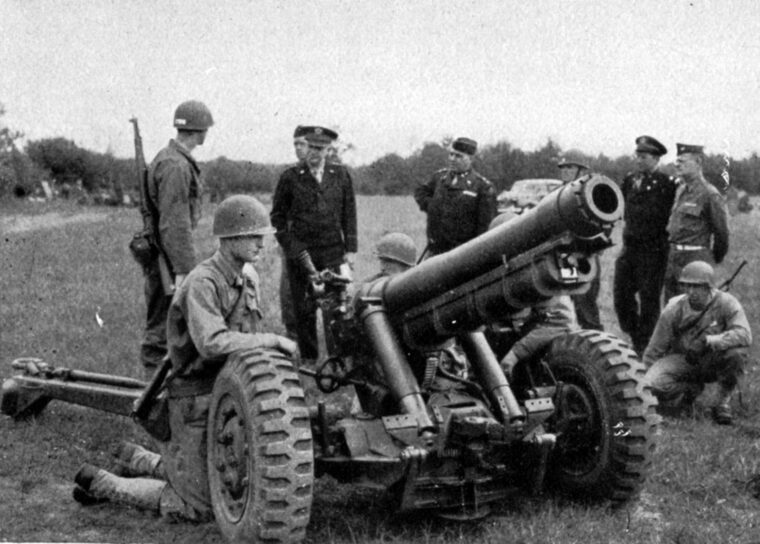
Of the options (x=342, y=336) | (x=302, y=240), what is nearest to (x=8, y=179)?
(x=302, y=240)

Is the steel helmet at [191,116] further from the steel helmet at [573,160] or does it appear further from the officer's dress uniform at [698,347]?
the officer's dress uniform at [698,347]

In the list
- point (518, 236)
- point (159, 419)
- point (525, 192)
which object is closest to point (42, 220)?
point (525, 192)

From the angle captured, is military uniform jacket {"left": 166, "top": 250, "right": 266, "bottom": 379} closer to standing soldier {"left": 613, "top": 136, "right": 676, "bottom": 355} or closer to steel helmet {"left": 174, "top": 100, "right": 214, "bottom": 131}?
steel helmet {"left": 174, "top": 100, "right": 214, "bottom": 131}

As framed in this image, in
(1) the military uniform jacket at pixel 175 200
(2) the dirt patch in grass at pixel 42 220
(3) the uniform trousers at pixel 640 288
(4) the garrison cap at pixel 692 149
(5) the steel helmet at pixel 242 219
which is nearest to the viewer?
(5) the steel helmet at pixel 242 219

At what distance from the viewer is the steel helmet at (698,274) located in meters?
8.81

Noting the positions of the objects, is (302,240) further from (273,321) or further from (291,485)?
(291,485)

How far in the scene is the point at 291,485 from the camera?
4.81 meters

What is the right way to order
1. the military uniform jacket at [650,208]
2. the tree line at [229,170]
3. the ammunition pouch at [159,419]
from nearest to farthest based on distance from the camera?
1. the ammunition pouch at [159,419]
2. the military uniform jacket at [650,208]
3. the tree line at [229,170]

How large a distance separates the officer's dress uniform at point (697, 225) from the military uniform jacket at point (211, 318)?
17.5 ft

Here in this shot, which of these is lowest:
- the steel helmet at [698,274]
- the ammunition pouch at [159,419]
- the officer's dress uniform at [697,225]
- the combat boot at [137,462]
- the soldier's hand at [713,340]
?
the combat boot at [137,462]

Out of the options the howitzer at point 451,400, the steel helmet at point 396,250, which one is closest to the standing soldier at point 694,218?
the howitzer at point 451,400

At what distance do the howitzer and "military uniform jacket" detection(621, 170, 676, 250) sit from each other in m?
4.28

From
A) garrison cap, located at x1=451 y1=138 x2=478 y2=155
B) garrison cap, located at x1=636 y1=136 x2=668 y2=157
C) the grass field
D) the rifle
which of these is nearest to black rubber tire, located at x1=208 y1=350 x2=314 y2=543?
the grass field

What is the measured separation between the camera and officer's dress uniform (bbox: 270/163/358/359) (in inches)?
380
